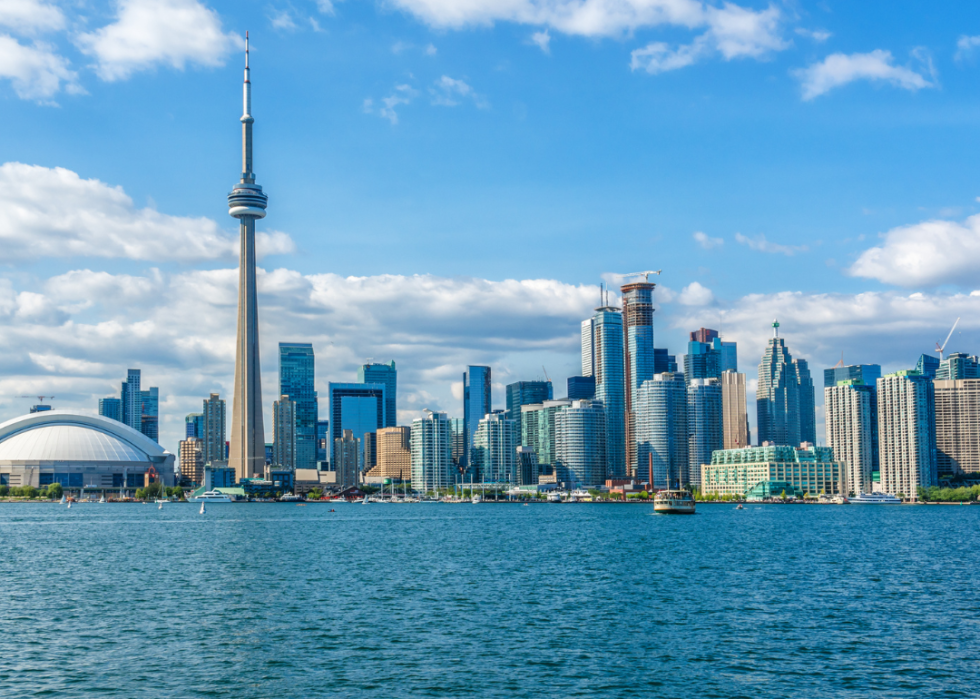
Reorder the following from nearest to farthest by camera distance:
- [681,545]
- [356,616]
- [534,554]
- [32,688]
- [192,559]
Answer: [32,688] → [356,616] → [192,559] → [534,554] → [681,545]

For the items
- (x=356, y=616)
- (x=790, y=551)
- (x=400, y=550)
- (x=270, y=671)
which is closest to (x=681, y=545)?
(x=790, y=551)

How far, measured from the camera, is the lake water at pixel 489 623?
124 ft

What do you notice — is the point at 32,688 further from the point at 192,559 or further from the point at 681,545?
the point at 681,545

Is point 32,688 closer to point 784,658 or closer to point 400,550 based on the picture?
point 784,658

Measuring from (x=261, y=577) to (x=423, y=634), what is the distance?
2876 centimetres

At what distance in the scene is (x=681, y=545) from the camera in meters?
107

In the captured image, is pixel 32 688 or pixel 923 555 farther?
pixel 923 555

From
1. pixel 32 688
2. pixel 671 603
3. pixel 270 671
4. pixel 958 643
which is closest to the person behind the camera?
pixel 32 688

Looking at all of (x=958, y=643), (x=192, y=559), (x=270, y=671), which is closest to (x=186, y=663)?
(x=270, y=671)

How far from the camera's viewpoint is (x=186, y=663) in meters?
40.7

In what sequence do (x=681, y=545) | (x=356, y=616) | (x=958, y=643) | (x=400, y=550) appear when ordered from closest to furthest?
(x=958, y=643) → (x=356, y=616) → (x=400, y=550) → (x=681, y=545)

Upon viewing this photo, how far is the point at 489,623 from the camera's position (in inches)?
1992

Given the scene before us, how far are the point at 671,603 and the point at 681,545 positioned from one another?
4992 cm

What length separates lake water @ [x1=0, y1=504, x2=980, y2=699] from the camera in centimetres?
3778
